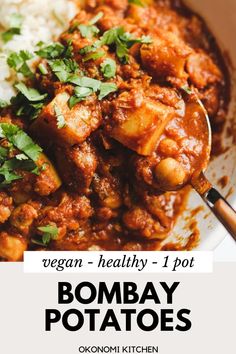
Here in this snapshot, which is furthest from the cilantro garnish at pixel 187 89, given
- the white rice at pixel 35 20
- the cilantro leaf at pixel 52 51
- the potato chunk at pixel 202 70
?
the white rice at pixel 35 20

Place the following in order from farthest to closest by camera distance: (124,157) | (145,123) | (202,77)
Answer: (202,77) → (124,157) → (145,123)

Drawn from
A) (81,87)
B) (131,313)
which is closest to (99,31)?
(81,87)

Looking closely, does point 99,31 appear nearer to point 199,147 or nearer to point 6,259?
point 199,147

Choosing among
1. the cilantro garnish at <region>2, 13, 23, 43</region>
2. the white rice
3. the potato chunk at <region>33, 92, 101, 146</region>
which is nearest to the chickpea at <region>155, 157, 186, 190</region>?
the potato chunk at <region>33, 92, 101, 146</region>

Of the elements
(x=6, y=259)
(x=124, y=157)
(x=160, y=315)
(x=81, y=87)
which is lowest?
(x=6, y=259)

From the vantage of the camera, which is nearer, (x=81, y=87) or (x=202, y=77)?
(x=81, y=87)
